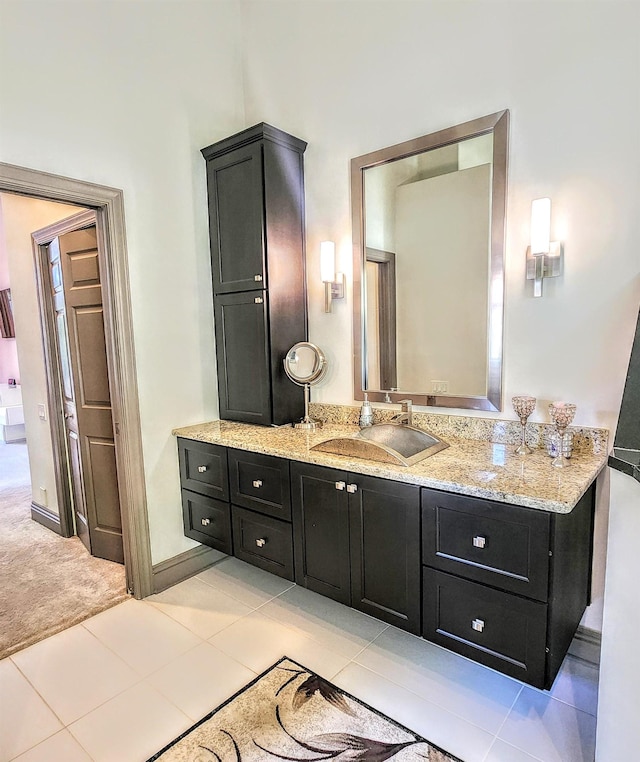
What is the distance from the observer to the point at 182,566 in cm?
286

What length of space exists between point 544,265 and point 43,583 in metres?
3.31

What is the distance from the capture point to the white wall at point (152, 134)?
2154mm

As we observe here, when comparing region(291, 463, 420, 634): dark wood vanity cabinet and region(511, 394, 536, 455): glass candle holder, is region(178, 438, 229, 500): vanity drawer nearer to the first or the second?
region(291, 463, 420, 634): dark wood vanity cabinet

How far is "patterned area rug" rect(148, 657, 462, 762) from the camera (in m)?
1.63

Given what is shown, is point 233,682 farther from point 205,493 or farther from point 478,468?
point 478,468

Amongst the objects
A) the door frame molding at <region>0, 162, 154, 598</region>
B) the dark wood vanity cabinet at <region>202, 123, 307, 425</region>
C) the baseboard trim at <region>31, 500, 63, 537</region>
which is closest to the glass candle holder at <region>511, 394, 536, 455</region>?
the dark wood vanity cabinet at <region>202, 123, 307, 425</region>

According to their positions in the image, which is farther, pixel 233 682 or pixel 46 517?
pixel 46 517

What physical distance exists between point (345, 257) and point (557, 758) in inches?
95.0

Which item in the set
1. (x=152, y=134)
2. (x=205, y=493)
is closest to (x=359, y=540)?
(x=205, y=493)

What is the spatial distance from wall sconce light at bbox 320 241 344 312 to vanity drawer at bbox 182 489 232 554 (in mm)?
1354

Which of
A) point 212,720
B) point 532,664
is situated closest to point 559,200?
point 532,664

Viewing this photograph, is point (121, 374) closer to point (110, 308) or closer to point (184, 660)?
point (110, 308)

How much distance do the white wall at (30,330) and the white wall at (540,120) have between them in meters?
2.27

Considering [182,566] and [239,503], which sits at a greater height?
[239,503]
